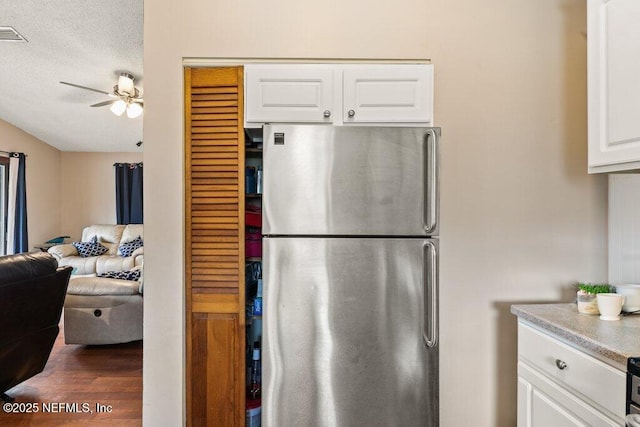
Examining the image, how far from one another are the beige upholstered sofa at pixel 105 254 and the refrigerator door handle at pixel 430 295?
14.9ft

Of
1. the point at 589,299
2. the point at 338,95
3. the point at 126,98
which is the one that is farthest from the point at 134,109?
the point at 589,299

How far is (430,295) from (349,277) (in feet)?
1.19

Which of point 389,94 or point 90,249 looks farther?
point 90,249

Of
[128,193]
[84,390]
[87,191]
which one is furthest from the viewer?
[87,191]

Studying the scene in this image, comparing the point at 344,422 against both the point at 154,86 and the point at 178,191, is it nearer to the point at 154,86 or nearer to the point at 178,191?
the point at 178,191

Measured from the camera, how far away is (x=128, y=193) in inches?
249

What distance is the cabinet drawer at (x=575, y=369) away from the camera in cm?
104

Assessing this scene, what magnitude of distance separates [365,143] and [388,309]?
Result: 74 centimetres

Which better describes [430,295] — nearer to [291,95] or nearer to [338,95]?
[338,95]

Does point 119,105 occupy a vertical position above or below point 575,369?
above

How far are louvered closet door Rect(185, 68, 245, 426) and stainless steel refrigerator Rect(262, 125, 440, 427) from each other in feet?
0.69

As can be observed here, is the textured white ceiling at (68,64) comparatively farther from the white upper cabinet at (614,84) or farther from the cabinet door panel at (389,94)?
the white upper cabinet at (614,84)

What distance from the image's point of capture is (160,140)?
173cm

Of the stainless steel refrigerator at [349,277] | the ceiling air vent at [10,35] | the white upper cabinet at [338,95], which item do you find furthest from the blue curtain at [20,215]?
the stainless steel refrigerator at [349,277]
